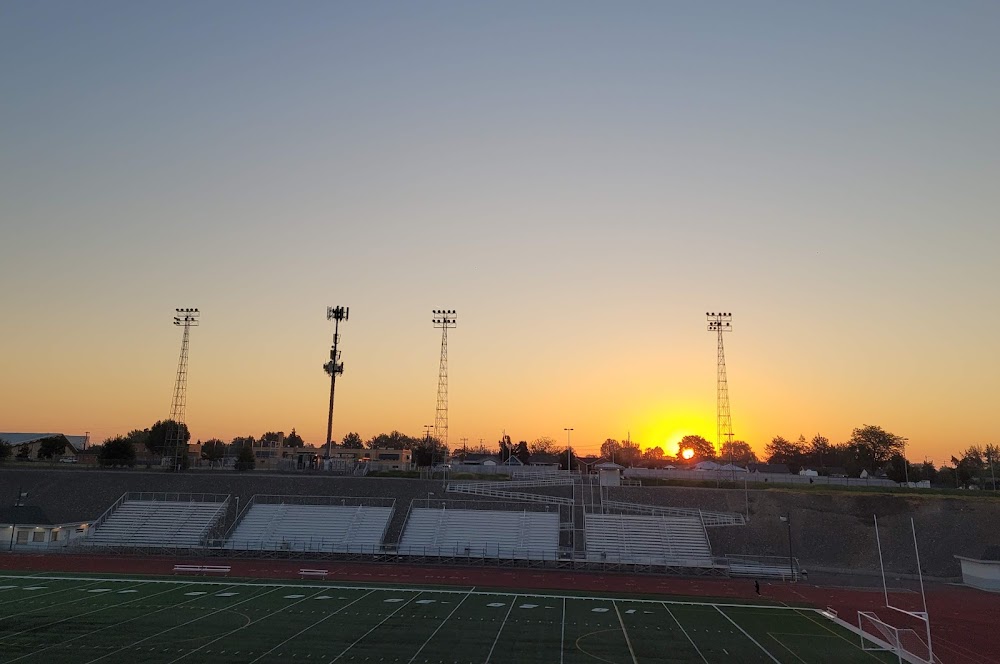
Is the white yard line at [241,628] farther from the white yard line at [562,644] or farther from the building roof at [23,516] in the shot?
the building roof at [23,516]

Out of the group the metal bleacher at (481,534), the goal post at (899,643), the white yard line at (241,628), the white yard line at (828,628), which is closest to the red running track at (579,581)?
the white yard line at (828,628)

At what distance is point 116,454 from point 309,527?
114 feet

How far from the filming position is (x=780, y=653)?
25.8 m

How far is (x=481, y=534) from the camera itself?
52.2 meters

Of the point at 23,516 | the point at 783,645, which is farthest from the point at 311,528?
the point at 783,645

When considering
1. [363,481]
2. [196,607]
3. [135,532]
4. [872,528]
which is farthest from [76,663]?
[872,528]

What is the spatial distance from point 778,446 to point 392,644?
561 ft

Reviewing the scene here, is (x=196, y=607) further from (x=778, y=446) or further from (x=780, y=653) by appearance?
(x=778, y=446)

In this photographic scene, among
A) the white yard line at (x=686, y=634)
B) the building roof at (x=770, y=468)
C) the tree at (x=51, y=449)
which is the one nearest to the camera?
the white yard line at (x=686, y=634)

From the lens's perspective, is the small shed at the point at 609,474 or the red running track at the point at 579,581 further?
the small shed at the point at 609,474

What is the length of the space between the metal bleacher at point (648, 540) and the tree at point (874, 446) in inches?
3838

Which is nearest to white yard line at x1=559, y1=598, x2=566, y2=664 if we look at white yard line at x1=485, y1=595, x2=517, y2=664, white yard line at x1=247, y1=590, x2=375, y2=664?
white yard line at x1=485, y1=595, x2=517, y2=664

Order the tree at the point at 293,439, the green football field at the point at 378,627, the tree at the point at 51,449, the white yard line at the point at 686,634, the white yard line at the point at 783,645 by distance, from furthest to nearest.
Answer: the tree at the point at 293,439 < the tree at the point at 51,449 < the white yard line at the point at 783,645 < the white yard line at the point at 686,634 < the green football field at the point at 378,627

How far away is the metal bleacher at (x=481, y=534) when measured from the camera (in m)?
49.5
